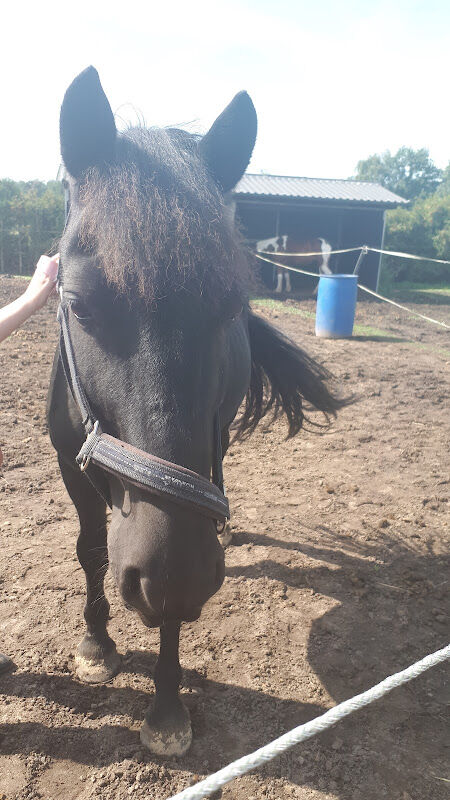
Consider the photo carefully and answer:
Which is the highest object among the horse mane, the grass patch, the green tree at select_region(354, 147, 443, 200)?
the green tree at select_region(354, 147, 443, 200)

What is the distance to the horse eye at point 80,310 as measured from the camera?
1504 mm

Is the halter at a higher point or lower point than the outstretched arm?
lower

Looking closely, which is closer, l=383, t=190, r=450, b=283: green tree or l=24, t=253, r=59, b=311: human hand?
l=24, t=253, r=59, b=311: human hand

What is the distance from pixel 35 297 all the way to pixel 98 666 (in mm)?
1655

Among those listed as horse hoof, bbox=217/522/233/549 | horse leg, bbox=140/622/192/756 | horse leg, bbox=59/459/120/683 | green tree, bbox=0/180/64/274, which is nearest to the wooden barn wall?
green tree, bbox=0/180/64/274

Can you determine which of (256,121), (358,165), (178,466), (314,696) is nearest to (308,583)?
(314,696)

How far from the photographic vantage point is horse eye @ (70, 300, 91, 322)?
1.50 m

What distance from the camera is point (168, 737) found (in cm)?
206

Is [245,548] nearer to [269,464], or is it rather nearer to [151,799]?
[269,464]

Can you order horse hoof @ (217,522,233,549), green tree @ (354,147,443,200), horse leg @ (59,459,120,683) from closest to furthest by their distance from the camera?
horse leg @ (59,459,120,683)
horse hoof @ (217,522,233,549)
green tree @ (354,147,443,200)

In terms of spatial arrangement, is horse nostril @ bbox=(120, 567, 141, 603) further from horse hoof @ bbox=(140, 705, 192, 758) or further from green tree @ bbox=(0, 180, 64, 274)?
green tree @ bbox=(0, 180, 64, 274)

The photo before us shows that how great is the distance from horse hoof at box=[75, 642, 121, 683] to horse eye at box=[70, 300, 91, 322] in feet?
5.52

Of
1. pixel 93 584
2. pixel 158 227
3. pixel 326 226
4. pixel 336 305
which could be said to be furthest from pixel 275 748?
pixel 326 226

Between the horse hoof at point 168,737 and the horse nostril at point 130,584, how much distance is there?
96cm
